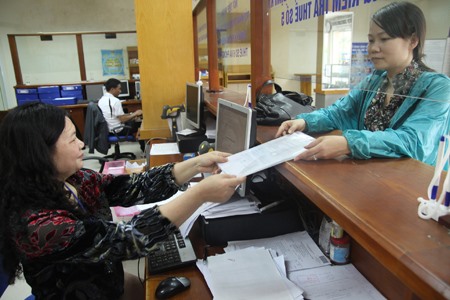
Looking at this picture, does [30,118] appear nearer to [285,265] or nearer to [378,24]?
[285,265]

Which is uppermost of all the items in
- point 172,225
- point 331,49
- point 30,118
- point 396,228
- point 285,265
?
point 331,49

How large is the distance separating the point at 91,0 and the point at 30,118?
292 inches

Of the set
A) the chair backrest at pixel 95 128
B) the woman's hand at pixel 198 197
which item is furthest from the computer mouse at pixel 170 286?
the chair backrest at pixel 95 128

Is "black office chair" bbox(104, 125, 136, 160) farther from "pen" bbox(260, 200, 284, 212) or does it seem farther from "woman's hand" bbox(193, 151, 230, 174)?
"pen" bbox(260, 200, 284, 212)

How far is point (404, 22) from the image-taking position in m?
0.91

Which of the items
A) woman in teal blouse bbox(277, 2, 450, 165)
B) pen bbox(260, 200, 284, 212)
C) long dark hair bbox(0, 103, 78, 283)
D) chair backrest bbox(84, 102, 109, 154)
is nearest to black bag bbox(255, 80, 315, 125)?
pen bbox(260, 200, 284, 212)

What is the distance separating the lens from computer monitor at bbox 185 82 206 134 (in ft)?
8.38

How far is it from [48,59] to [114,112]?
3.15 metres

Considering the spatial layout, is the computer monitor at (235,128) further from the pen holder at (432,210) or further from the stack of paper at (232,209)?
the pen holder at (432,210)

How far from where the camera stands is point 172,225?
40.7 inches

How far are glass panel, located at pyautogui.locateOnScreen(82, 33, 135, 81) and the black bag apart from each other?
6019 mm

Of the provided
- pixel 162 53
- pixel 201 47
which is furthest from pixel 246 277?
pixel 201 47

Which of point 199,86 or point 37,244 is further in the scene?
point 199,86

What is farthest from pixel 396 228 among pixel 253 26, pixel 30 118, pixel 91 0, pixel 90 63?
pixel 91 0
